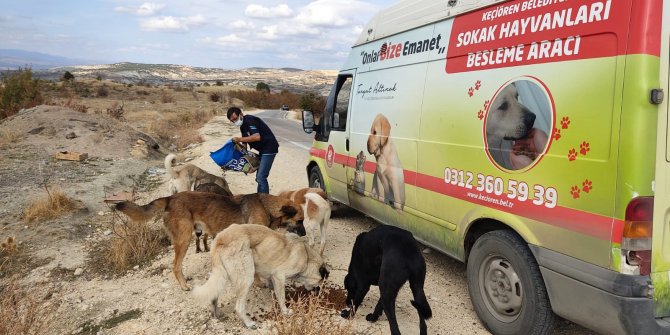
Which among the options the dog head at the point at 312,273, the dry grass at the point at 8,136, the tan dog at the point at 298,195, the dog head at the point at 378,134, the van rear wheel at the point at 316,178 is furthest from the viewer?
the dry grass at the point at 8,136

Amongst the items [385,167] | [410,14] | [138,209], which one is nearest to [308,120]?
[385,167]

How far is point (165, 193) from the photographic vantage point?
967 cm

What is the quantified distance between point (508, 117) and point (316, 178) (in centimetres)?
456

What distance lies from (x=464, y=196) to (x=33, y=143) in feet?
49.3

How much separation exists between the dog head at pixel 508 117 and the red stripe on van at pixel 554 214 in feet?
1.64

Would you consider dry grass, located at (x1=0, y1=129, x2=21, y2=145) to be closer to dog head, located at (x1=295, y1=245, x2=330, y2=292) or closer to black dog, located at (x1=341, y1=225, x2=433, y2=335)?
dog head, located at (x1=295, y1=245, x2=330, y2=292)

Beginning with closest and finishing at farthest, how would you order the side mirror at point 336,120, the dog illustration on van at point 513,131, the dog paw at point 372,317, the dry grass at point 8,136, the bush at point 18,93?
the dog illustration on van at point 513,131
the dog paw at point 372,317
the side mirror at point 336,120
the dry grass at point 8,136
the bush at point 18,93

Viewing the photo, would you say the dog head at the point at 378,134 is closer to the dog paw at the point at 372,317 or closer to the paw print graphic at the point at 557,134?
the dog paw at the point at 372,317

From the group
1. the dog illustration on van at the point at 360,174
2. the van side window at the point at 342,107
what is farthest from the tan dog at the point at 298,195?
the van side window at the point at 342,107

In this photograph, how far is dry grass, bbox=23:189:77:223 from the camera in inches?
297

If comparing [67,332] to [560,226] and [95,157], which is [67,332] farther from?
[95,157]

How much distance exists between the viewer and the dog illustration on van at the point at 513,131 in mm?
3381

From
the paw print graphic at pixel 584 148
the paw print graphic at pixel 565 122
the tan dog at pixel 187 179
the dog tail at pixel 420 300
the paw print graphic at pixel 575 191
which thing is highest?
the paw print graphic at pixel 565 122

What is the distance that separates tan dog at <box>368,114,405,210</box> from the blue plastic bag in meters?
2.57
